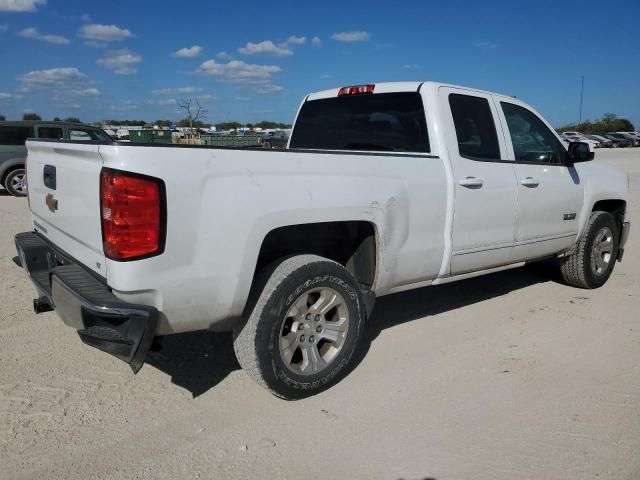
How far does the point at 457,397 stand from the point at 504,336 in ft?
3.93

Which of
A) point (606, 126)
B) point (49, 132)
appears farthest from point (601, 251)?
point (606, 126)

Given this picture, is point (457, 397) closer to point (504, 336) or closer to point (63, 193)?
point (504, 336)

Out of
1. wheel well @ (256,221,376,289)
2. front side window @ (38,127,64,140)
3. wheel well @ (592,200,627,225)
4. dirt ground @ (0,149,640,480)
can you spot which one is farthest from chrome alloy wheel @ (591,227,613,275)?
front side window @ (38,127,64,140)

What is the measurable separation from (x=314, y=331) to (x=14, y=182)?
470 inches

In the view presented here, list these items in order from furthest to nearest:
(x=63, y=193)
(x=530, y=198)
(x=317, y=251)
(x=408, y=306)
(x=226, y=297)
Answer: (x=408, y=306)
(x=530, y=198)
(x=317, y=251)
(x=63, y=193)
(x=226, y=297)

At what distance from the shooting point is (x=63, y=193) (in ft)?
9.89

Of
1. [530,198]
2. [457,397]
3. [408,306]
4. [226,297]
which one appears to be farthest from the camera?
[408,306]

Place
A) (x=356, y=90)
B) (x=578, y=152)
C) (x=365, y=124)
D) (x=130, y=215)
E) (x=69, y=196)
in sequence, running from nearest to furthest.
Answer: (x=130, y=215) → (x=69, y=196) → (x=365, y=124) → (x=356, y=90) → (x=578, y=152)

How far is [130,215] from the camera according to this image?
8.04ft

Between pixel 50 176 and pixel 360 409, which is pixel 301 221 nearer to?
pixel 360 409

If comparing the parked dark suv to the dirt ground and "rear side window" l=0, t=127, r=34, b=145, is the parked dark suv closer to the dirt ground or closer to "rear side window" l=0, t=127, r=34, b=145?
"rear side window" l=0, t=127, r=34, b=145

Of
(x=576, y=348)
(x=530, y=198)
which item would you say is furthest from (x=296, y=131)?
(x=576, y=348)

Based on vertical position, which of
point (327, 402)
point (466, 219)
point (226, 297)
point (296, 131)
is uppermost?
point (296, 131)

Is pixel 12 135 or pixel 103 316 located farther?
pixel 12 135
